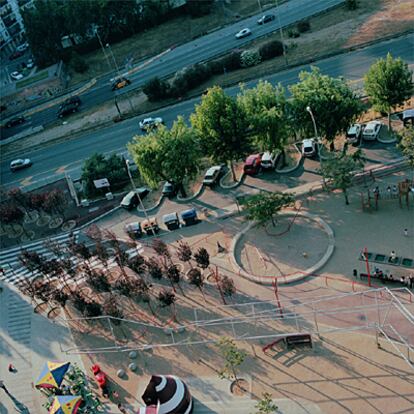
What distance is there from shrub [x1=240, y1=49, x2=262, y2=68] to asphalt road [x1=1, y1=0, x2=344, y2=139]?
320 inches

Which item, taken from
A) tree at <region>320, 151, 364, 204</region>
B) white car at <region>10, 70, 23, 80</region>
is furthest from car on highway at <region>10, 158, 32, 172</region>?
tree at <region>320, 151, 364, 204</region>

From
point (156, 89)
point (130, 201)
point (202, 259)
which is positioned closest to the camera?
point (202, 259)

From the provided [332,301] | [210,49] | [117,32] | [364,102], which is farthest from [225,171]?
[117,32]

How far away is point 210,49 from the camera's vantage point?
86.8 metres

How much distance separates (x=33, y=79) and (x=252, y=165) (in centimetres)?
6537

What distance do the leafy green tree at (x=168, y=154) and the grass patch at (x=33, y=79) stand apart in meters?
58.5

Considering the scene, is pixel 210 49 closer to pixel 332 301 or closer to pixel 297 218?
pixel 297 218

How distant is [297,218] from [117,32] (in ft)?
244

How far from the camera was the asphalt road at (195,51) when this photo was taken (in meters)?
84.9

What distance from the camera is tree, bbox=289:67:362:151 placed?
47.5m

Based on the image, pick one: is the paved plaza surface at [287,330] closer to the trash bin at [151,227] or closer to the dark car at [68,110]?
the trash bin at [151,227]

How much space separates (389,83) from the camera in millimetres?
48938

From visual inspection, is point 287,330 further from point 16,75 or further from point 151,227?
point 16,75

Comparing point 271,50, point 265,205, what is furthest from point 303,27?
point 265,205
